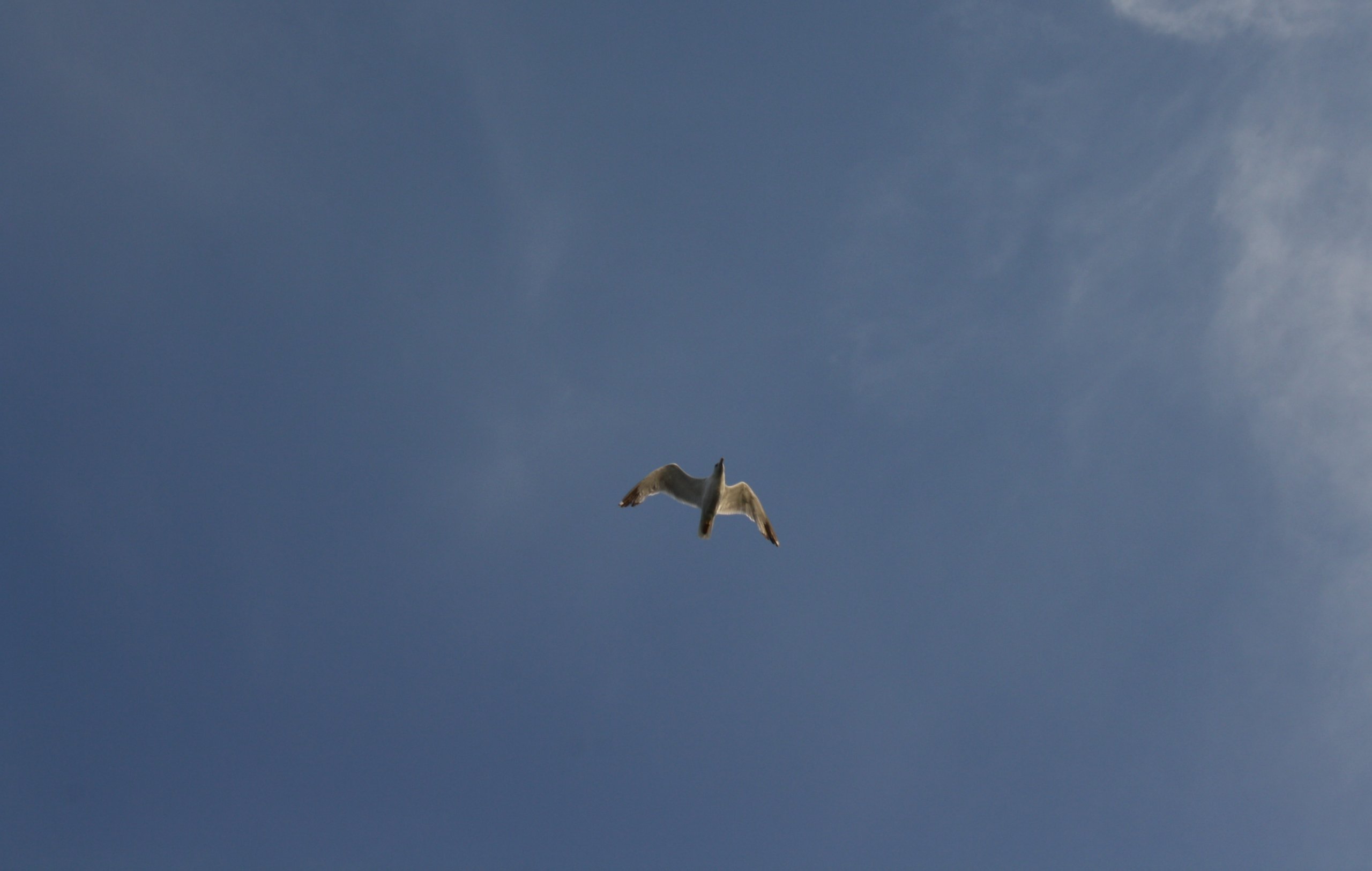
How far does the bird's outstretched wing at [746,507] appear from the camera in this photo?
45.4 m

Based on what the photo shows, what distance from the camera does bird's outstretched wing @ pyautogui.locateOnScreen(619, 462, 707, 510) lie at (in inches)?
1766

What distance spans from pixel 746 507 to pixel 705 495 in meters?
3.21

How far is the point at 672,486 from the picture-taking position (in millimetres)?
45250

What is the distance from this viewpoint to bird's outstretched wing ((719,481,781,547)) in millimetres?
45438

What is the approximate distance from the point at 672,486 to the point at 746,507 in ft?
13.3

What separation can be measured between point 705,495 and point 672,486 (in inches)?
82.6

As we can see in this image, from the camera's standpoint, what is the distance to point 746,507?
46312 mm

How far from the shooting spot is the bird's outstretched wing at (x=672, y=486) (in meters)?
44.8

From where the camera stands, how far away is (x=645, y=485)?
148 feet

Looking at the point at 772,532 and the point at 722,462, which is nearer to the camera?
the point at 722,462

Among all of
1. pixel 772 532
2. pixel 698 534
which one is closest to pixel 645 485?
pixel 698 534

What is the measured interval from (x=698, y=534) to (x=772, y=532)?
16.1 feet

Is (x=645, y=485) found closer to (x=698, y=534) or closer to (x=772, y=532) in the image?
(x=698, y=534)

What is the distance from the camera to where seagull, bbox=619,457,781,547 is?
43406mm
